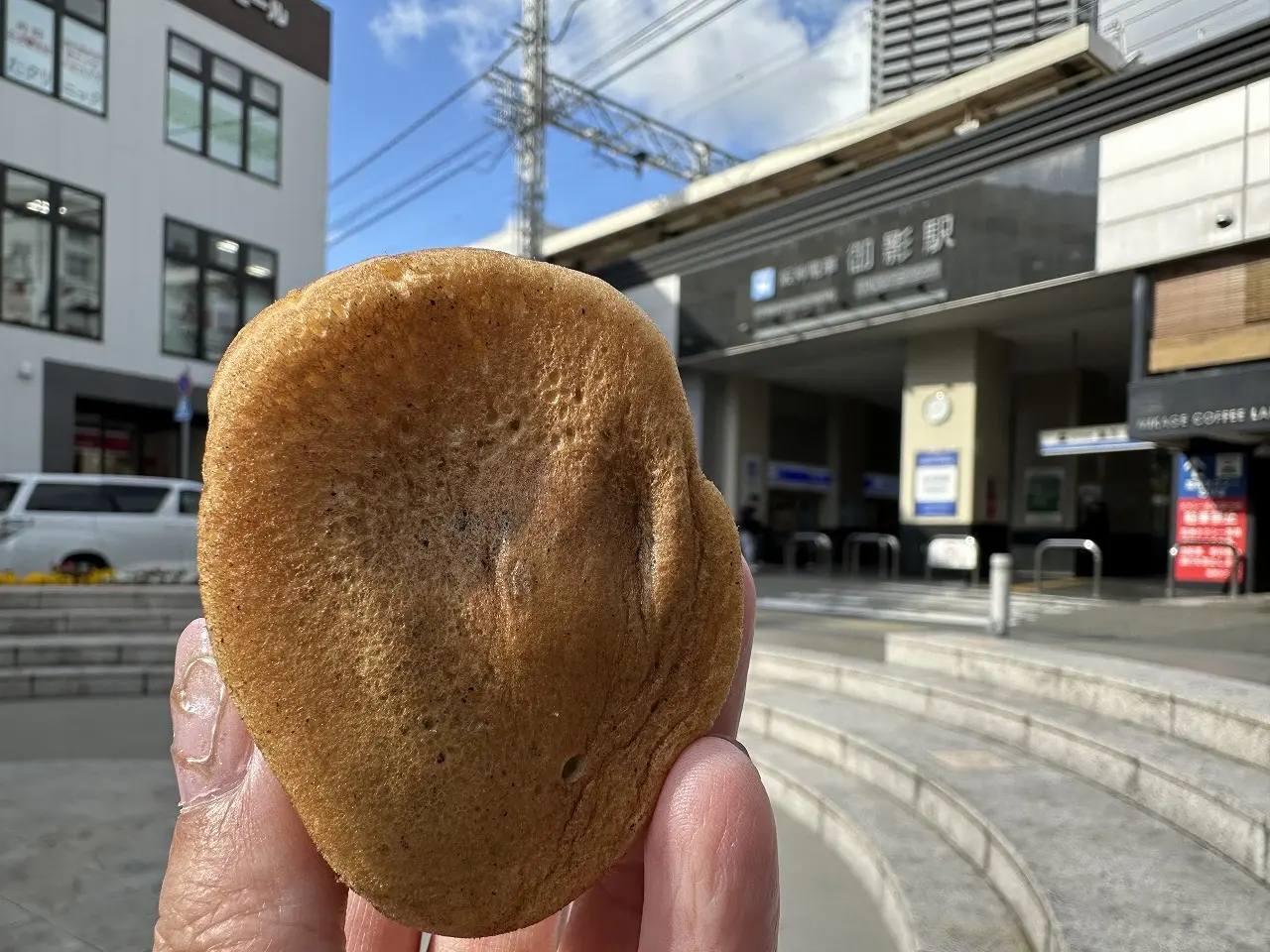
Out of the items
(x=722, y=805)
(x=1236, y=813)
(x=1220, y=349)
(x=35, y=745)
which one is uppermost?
(x=1220, y=349)

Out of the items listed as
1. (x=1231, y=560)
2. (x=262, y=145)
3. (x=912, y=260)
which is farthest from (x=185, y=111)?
(x=1231, y=560)

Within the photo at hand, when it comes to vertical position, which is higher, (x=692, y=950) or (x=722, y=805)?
(x=722, y=805)

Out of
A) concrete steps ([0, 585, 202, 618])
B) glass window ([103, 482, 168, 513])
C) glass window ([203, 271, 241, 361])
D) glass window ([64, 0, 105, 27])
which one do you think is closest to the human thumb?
concrete steps ([0, 585, 202, 618])

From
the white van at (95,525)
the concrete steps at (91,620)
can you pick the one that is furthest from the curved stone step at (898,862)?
the white van at (95,525)

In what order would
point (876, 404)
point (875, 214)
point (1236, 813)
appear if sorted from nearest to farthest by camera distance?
1. point (1236, 813)
2. point (875, 214)
3. point (876, 404)

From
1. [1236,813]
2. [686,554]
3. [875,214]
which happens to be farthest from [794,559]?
[686,554]

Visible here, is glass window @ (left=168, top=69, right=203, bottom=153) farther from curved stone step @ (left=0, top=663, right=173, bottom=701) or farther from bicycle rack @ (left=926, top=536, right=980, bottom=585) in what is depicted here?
bicycle rack @ (left=926, top=536, right=980, bottom=585)

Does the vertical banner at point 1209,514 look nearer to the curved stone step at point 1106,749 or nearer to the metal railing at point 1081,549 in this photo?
the metal railing at point 1081,549

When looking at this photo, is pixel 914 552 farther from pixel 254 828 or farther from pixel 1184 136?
pixel 254 828
